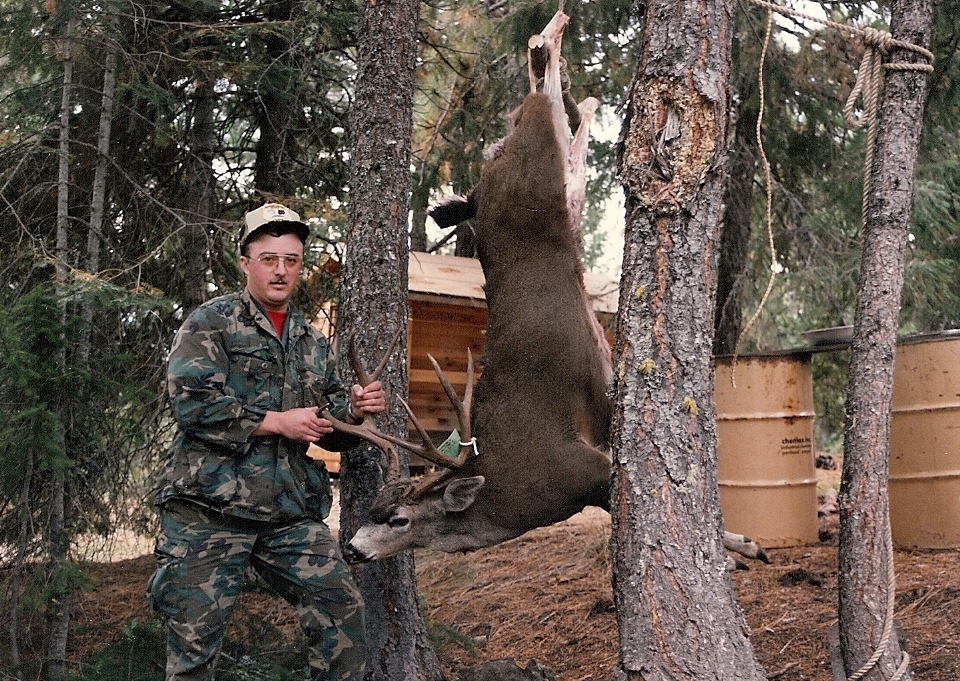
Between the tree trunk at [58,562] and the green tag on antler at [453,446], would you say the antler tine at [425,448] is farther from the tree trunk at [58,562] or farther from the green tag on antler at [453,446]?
the tree trunk at [58,562]

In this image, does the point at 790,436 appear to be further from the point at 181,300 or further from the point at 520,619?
the point at 181,300

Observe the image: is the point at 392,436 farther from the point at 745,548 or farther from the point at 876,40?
the point at 876,40

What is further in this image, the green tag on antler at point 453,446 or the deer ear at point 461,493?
the green tag on antler at point 453,446

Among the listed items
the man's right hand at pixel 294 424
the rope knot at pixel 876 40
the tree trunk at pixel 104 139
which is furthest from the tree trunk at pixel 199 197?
the rope knot at pixel 876 40

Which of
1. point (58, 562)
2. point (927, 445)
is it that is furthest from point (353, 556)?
point (927, 445)

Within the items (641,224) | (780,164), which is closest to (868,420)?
(641,224)

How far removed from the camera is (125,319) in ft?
23.3

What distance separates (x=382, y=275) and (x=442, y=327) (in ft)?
25.8

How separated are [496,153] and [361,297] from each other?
6.94 ft

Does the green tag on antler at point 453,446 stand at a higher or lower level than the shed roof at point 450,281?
lower

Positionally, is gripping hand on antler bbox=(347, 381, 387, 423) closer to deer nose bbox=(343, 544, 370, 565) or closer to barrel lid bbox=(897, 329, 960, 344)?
deer nose bbox=(343, 544, 370, 565)

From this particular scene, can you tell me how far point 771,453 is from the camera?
26.9 feet

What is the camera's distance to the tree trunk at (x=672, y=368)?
3.90 meters

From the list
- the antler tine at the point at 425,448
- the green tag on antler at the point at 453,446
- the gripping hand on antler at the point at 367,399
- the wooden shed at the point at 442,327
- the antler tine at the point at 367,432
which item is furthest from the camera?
the wooden shed at the point at 442,327
